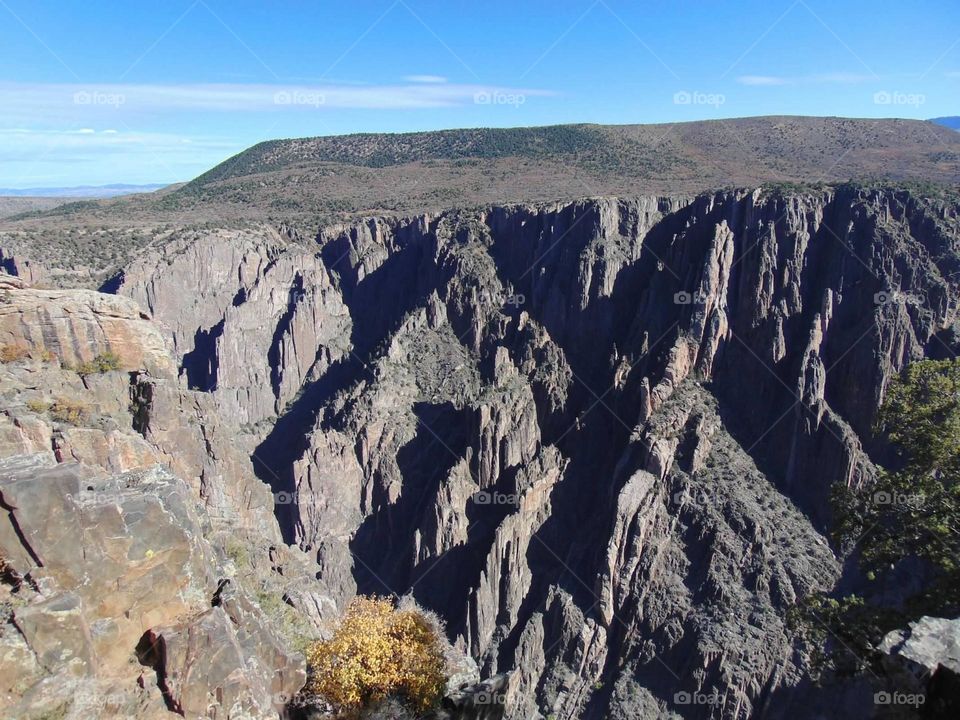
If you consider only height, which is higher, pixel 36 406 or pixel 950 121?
pixel 950 121

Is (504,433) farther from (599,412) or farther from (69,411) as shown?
(69,411)

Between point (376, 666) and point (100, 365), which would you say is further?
point (100, 365)

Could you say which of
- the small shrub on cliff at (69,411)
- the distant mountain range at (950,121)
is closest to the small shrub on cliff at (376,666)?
the small shrub on cliff at (69,411)

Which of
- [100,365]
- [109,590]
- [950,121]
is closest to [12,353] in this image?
[100,365]

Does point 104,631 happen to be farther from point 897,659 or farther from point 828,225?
point 828,225

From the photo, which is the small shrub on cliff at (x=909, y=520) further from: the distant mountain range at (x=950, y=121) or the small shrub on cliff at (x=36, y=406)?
the distant mountain range at (x=950, y=121)

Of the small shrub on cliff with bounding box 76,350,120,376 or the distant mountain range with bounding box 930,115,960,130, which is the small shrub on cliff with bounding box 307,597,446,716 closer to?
the small shrub on cliff with bounding box 76,350,120,376

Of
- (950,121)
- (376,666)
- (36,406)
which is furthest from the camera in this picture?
(950,121)
